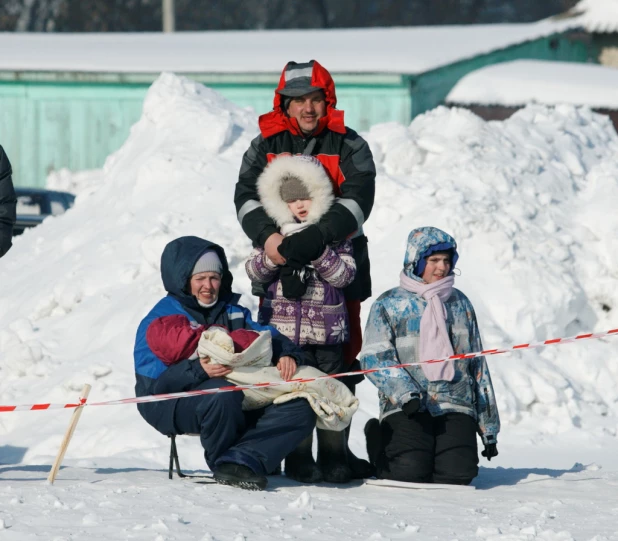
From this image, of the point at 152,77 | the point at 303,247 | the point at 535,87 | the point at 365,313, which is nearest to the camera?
the point at 303,247

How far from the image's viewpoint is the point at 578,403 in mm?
9227

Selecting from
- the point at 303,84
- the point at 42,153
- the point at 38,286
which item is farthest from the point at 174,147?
the point at 42,153

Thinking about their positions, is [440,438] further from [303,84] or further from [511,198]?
[511,198]

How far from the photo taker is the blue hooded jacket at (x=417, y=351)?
621 cm

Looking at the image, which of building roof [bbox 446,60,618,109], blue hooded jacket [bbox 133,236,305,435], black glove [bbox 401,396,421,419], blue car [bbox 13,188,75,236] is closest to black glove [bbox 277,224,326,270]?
blue hooded jacket [bbox 133,236,305,435]

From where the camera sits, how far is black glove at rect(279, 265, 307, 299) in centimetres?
604

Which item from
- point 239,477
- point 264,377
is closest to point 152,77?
point 264,377

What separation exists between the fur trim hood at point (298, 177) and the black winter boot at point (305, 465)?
106 cm

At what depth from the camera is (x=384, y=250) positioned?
10.6 meters

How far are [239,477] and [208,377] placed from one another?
18.8 inches

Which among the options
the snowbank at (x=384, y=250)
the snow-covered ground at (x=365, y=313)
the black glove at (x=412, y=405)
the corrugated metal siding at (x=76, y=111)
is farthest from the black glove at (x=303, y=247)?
the corrugated metal siding at (x=76, y=111)

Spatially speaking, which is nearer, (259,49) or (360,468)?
(360,468)

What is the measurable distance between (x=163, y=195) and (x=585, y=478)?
586 cm

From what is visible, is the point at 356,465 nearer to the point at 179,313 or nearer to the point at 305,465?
the point at 305,465
